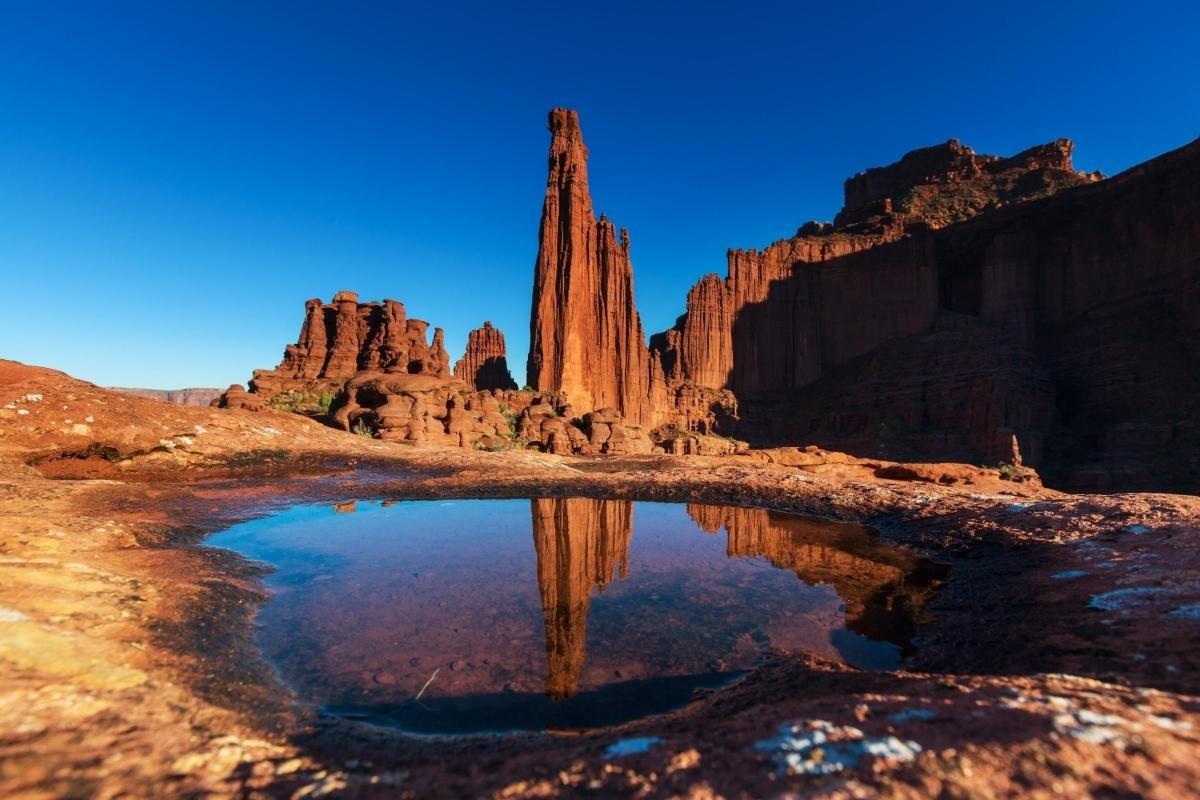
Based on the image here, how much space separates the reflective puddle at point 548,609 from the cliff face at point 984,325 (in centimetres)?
4312

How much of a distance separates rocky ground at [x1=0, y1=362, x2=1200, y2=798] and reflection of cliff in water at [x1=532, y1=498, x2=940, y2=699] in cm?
57

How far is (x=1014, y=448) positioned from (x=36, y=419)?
56206 millimetres

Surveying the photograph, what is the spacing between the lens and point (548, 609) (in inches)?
226

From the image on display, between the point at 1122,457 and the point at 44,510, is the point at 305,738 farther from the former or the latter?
the point at 1122,457

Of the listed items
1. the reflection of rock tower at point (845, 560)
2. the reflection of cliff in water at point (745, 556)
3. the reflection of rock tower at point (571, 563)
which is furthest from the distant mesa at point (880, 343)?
the reflection of rock tower at point (845, 560)

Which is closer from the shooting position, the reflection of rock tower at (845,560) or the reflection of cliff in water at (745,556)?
the reflection of cliff in water at (745,556)

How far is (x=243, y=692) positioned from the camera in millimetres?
3545

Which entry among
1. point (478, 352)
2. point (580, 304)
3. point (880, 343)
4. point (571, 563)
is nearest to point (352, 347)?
point (580, 304)

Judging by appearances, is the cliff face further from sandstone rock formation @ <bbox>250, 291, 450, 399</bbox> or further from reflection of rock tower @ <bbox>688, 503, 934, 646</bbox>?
reflection of rock tower @ <bbox>688, 503, 934, 646</bbox>

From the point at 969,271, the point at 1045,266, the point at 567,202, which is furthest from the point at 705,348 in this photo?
the point at 1045,266

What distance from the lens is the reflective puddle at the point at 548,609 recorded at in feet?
13.0

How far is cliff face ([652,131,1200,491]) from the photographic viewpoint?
4350 cm

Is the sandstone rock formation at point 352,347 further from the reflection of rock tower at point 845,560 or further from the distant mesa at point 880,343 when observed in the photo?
the reflection of rock tower at point 845,560

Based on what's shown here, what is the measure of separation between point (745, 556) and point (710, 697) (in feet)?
15.2
